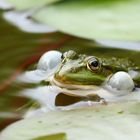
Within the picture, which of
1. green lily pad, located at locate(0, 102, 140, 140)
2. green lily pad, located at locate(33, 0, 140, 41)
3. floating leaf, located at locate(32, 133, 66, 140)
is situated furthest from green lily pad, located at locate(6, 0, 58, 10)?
floating leaf, located at locate(32, 133, 66, 140)

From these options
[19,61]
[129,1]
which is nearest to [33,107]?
[19,61]

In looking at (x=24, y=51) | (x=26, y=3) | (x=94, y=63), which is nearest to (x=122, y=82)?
(x=94, y=63)

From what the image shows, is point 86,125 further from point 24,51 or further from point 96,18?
point 96,18

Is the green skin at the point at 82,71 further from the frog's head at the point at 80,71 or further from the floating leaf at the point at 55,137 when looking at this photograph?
the floating leaf at the point at 55,137

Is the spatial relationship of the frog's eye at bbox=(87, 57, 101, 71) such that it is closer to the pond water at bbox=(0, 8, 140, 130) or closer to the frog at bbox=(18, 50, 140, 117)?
the frog at bbox=(18, 50, 140, 117)

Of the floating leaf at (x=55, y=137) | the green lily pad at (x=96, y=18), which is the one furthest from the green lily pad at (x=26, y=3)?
the floating leaf at (x=55, y=137)

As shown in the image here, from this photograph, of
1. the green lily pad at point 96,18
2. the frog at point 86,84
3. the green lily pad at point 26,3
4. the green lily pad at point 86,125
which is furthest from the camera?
the green lily pad at point 26,3
